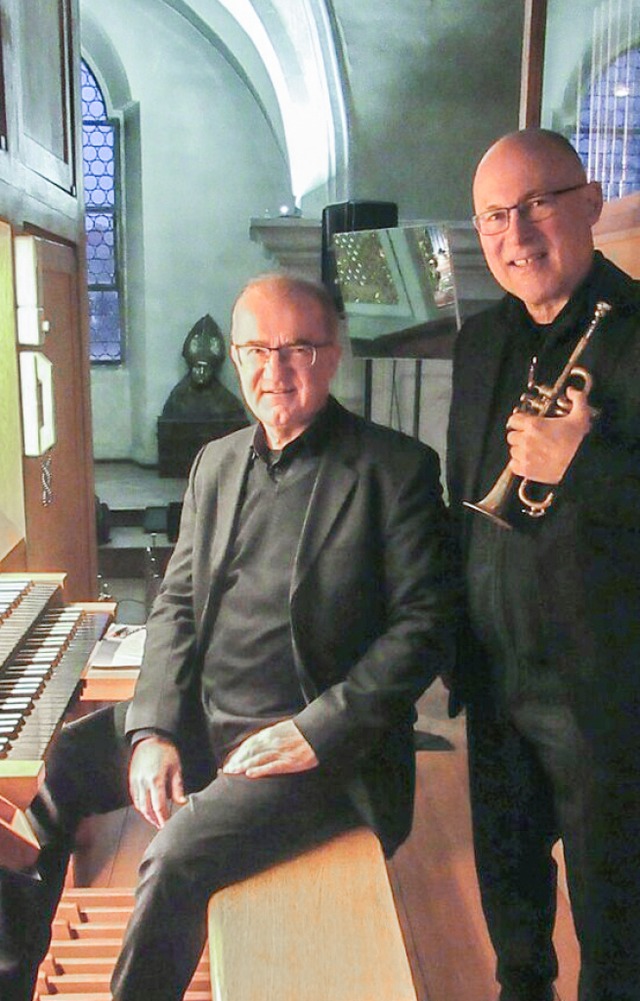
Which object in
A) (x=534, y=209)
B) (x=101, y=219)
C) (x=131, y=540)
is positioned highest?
(x=101, y=219)

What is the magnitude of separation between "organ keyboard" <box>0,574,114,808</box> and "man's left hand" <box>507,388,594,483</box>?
0.98 m

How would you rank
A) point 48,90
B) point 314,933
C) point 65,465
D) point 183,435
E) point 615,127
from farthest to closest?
point 183,435
point 65,465
point 48,90
point 615,127
point 314,933

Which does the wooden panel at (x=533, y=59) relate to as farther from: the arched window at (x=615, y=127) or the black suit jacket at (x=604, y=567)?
the black suit jacket at (x=604, y=567)

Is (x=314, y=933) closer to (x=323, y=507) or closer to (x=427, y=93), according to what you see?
(x=323, y=507)

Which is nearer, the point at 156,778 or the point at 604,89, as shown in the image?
the point at 156,778

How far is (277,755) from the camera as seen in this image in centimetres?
165

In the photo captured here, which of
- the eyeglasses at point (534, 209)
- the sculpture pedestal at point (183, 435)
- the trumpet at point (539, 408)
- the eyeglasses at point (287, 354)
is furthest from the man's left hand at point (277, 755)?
the sculpture pedestal at point (183, 435)

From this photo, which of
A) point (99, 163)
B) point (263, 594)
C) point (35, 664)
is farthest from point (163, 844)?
point (99, 163)

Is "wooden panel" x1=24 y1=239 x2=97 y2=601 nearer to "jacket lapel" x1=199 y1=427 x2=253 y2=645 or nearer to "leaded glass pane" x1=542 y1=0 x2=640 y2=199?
"jacket lapel" x1=199 y1=427 x2=253 y2=645

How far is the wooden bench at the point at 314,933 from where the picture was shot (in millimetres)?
1432

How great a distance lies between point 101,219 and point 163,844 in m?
8.13

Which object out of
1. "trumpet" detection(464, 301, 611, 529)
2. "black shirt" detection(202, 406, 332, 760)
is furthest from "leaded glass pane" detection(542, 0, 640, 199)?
"black shirt" detection(202, 406, 332, 760)

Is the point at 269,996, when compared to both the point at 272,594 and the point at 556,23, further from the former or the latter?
the point at 556,23

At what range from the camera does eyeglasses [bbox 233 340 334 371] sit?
164cm
